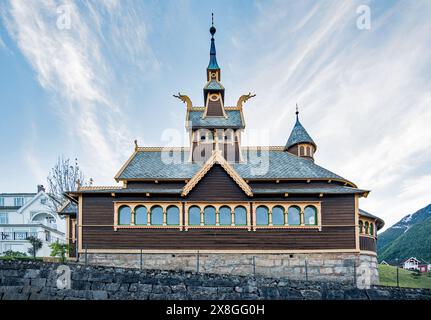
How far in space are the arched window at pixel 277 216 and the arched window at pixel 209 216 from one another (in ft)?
14.4

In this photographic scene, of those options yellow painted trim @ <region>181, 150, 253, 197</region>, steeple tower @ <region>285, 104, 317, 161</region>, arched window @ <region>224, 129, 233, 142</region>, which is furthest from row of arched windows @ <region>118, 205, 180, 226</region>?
steeple tower @ <region>285, 104, 317, 161</region>

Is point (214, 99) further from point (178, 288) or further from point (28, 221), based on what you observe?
point (28, 221)

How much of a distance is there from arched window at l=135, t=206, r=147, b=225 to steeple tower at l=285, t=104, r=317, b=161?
14372 mm

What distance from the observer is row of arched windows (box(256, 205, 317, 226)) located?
2883 cm

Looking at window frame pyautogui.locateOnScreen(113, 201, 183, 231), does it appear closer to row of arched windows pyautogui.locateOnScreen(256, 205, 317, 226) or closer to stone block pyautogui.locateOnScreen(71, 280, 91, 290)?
row of arched windows pyautogui.locateOnScreen(256, 205, 317, 226)

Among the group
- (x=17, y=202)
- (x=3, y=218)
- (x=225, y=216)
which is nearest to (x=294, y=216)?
(x=225, y=216)

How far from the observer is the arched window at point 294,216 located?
28891 millimetres

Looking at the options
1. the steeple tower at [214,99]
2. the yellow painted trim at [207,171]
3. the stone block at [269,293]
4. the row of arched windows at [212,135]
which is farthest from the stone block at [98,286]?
the steeple tower at [214,99]

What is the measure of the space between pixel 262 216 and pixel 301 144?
29.9ft

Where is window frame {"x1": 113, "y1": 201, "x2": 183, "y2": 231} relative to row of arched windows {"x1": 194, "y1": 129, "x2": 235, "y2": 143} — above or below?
below

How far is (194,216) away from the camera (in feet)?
94.8
